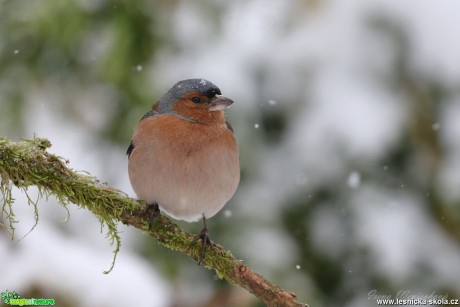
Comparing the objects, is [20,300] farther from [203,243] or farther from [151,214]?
[203,243]

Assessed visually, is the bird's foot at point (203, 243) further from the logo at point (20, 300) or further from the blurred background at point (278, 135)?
the blurred background at point (278, 135)

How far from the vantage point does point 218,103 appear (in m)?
4.43

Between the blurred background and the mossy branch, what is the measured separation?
174 centimetres

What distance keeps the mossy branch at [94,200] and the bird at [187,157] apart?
0.39ft

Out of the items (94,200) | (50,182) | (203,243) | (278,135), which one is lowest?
(278,135)

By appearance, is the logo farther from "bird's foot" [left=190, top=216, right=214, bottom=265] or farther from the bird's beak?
the bird's beak

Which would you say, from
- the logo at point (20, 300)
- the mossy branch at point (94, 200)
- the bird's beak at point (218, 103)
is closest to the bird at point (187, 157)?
the bird's beak at point (218, 103)

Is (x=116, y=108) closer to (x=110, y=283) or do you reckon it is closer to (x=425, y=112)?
(x=110, y=283)

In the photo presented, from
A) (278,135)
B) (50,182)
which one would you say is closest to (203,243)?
(50,182)

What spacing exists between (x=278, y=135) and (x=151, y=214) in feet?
8.23

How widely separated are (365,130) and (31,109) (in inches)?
123

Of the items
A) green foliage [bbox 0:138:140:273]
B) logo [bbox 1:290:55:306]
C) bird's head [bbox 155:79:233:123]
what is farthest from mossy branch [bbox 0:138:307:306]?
bird's head [bbox 155:79:233:123]

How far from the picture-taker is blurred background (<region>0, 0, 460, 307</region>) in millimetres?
5730

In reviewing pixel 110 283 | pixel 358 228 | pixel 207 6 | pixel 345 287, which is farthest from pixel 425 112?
pixel 110 283
